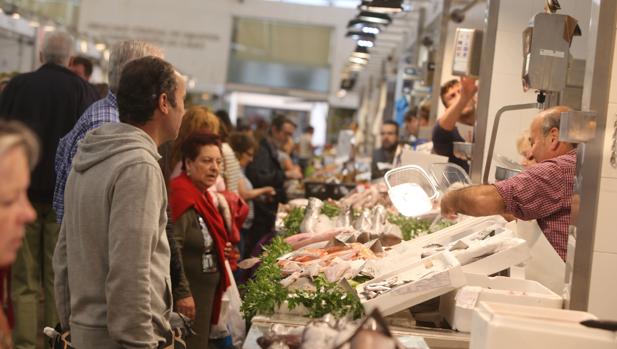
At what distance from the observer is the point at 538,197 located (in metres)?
3.91

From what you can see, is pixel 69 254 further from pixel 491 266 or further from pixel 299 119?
pixel 299 119

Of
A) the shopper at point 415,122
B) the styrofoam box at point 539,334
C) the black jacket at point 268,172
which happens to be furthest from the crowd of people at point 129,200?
the black jacket at point 268,172

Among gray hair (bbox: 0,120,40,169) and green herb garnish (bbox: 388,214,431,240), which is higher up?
gray hair (bbox: 0,120,40,169)

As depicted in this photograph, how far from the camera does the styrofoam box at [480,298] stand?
3.08 metres

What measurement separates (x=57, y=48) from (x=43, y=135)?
21.5 inches

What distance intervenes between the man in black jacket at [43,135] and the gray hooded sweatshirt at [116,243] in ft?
8.43

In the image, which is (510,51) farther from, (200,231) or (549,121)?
(200,231)

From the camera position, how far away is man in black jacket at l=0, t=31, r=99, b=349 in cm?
553

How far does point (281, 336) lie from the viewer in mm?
2518

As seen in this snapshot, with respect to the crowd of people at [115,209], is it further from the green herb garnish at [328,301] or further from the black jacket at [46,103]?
the green herb garnish at [328,301]

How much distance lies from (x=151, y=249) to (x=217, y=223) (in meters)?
1.88

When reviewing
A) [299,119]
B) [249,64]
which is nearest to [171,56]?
[249,64]

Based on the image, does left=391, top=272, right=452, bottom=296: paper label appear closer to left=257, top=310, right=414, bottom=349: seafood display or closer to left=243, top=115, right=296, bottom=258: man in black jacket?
left=257, top=310, right=414, bottom=349: seafood display

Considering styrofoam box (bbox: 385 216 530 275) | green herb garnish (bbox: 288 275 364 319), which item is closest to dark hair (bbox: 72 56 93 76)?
styrofoam box (bbox: 385 216 530 275)
